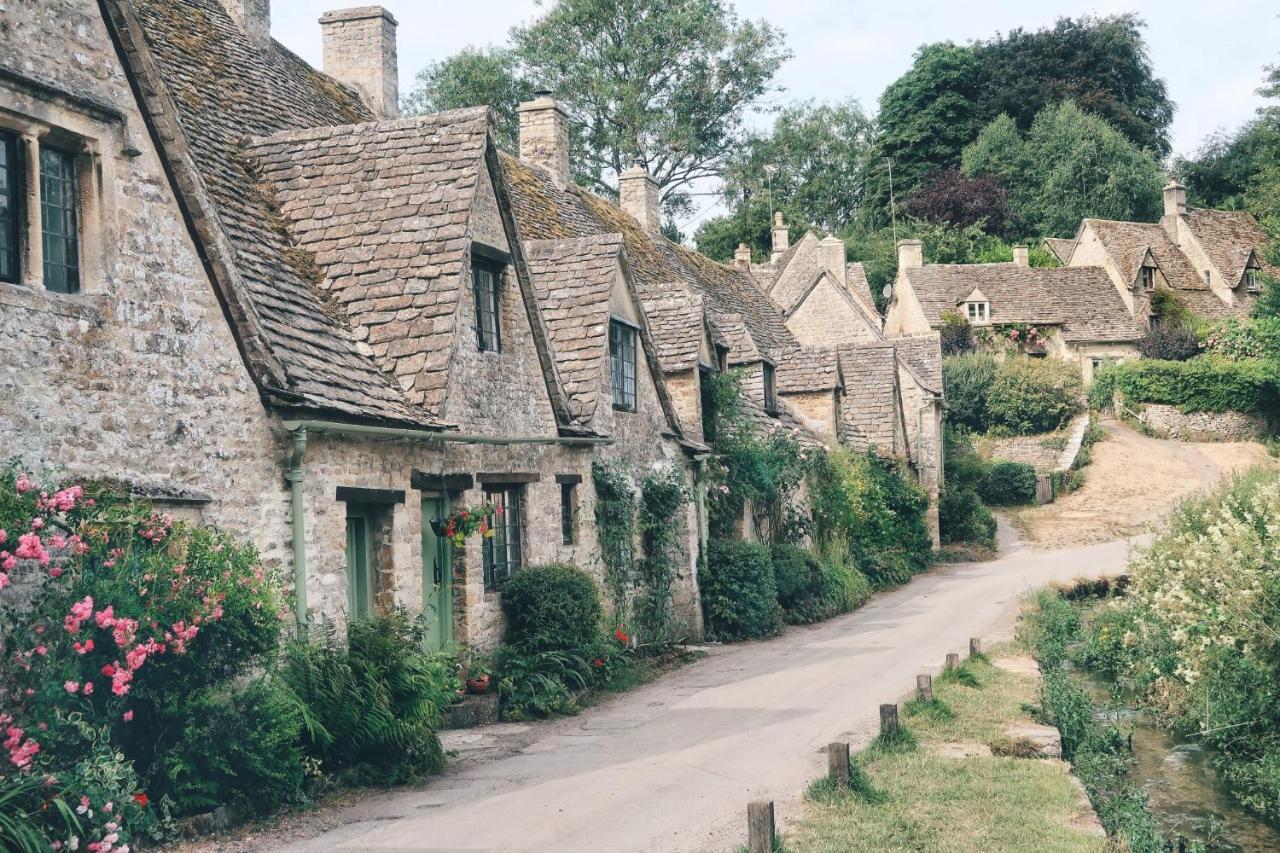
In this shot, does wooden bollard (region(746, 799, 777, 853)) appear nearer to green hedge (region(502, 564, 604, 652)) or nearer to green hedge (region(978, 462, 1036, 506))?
green hedge (region(502, 564, 604, 652))

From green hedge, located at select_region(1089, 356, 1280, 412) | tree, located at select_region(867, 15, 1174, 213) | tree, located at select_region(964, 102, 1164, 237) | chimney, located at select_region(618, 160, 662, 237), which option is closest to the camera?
chimney, located at select_region(618, 160, 662, 237)

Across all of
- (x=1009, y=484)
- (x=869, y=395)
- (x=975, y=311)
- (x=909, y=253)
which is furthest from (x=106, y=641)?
(x=909, y=253)

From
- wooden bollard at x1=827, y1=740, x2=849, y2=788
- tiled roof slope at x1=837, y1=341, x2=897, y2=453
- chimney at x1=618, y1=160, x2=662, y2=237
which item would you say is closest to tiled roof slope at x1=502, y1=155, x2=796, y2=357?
chimney at x1=618, y1=160, x2=662, y2=237

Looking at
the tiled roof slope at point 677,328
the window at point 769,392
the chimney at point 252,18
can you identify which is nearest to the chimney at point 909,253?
the window at point 769,392

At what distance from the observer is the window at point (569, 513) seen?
18.2 metres

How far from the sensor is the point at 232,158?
1530 centimetres

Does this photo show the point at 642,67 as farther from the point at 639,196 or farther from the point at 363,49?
the point at 363,49

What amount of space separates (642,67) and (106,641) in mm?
50872

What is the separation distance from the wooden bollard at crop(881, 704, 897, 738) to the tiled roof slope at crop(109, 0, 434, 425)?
5.46 m

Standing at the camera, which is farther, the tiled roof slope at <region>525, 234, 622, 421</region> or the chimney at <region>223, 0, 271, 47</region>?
the chimney at <region>223, 0, 271, 47</region>

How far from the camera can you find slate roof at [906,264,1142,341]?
2307 inches

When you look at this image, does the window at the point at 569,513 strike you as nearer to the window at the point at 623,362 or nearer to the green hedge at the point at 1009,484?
the window at the point at 623,362

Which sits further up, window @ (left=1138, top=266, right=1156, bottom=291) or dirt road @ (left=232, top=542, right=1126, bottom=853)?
window @ (left=1138, top=266, right=1156, bottom=291)

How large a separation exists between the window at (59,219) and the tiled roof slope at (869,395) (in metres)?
28.3
